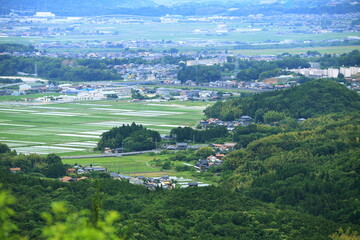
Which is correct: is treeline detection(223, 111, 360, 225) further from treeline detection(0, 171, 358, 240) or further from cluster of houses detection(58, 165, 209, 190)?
cluster of houses detection(58, 165, 209, 190)

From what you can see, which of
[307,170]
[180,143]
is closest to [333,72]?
[180,143]

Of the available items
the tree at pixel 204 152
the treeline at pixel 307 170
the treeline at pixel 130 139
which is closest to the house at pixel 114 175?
the treeline at pixel 307 170

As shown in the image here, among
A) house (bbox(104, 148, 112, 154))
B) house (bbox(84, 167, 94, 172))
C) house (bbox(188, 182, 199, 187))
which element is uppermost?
house (bbox(104, 148, 112, 154))

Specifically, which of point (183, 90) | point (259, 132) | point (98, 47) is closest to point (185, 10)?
point (98, 47)

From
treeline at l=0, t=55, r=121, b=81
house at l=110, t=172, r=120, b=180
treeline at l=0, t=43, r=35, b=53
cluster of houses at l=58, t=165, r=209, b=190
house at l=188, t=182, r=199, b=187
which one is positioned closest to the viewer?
house at l=188, t=182, r=199, b=187

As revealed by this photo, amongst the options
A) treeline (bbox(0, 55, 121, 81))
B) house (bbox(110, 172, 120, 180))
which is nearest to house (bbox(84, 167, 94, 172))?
house (bbox(110, 172, 120, 180))

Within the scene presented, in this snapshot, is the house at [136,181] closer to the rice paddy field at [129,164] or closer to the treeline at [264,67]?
the rice paddy field at [129,164]
